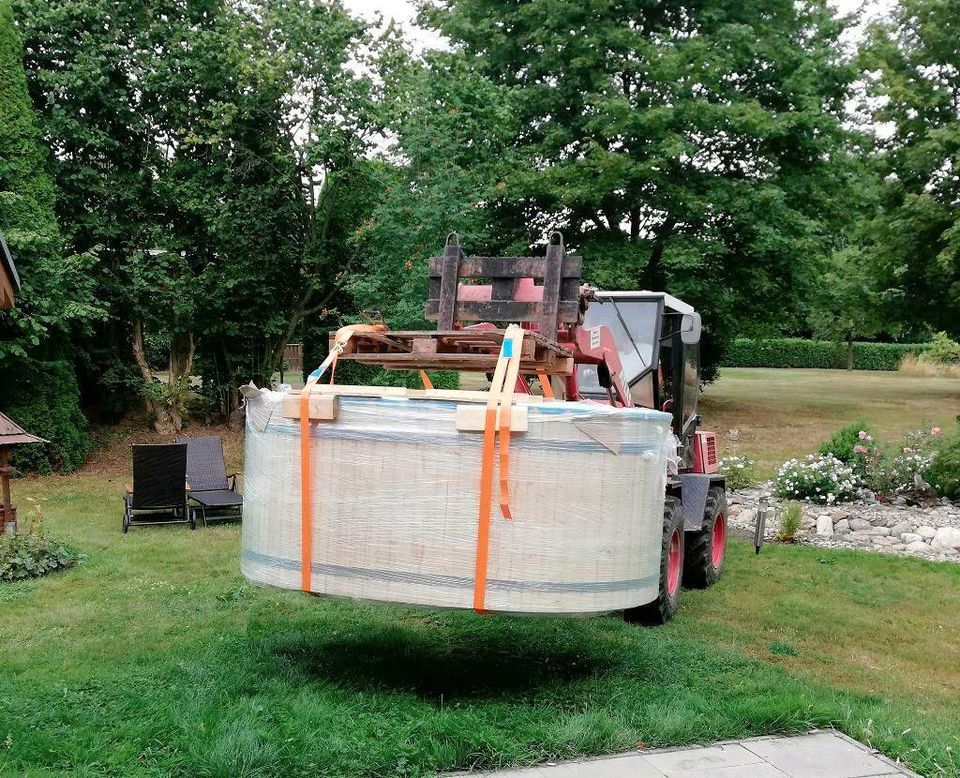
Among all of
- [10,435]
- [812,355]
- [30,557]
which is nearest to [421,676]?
[30,557]

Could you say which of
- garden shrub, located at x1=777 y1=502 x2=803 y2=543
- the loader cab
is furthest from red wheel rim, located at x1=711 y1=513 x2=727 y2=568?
garden shrub, located at x1=777 y1=502 x2=803 y2=543

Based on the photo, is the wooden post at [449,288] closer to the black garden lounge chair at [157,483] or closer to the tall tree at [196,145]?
the black garden lounge chair at [157,483]

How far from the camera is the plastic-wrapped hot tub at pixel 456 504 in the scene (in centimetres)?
391

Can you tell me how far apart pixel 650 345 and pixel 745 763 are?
13.9 feet

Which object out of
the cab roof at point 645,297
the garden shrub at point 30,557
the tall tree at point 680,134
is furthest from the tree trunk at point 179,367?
the cab roof at point 645,297

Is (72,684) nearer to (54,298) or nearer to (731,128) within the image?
(54,298)

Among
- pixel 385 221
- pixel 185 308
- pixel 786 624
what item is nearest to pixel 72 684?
pixel 786 624

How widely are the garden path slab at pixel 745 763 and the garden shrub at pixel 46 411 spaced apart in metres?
11.5

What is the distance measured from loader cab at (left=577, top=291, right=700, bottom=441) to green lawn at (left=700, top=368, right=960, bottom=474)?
6966 millimetres

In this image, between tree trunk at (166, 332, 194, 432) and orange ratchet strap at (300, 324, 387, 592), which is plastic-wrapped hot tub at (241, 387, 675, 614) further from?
tree trunk at (166, 332, 194, 432)

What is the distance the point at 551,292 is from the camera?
5160 mm

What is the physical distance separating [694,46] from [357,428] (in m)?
15.0

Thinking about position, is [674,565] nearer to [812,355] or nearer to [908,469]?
[908,469]

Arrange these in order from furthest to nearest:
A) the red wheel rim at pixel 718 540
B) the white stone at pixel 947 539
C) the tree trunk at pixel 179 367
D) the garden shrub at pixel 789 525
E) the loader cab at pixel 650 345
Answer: the tree trunk at pixel 179 367 → the garden shrub at pixel 789 525 → the white stone at pixel 947 539 → the red wheel rim at pixel 718 540 → the loader cab at pixel 650 345
